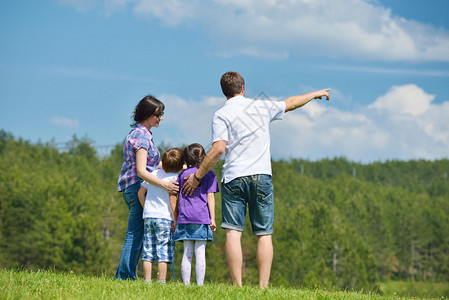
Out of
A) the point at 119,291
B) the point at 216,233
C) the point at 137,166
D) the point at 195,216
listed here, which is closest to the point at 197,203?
the point at 195,216

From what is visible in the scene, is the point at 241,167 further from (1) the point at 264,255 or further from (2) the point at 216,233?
(2) the point at 216,233

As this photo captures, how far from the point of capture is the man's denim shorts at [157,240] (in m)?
5.99

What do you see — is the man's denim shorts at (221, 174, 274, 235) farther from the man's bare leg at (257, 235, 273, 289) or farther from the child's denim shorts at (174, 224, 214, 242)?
the child's denim shorts at (174, 224, 214, 242)

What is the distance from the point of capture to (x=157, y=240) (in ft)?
19.8

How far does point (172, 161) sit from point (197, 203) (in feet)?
1.97

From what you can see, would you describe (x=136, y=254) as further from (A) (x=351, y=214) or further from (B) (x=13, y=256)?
(A) (x=351, y=214)

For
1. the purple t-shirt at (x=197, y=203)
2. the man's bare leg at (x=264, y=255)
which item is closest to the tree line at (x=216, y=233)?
the purple t-shirt at (x=197, y=203)

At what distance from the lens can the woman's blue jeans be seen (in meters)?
6.09

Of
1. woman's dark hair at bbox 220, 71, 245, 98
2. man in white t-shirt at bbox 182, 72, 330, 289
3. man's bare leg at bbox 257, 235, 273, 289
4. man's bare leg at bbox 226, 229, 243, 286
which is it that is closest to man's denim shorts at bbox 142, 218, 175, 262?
man in white t-shirt at bbox 182, 72, 330, 289

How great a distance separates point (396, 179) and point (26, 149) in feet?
301

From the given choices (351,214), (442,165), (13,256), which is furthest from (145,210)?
(442,165)

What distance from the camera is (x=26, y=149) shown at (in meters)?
90.1

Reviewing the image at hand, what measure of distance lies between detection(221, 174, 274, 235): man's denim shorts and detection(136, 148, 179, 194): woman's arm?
64cm

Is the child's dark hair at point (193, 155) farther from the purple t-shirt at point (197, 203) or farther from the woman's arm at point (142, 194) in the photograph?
the woman's arm at point (142, 194)
